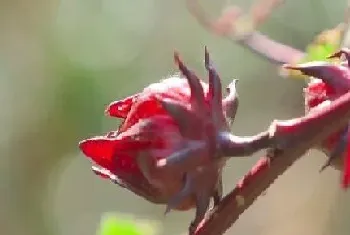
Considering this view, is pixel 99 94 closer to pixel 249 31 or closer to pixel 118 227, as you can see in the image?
pixel 249 31

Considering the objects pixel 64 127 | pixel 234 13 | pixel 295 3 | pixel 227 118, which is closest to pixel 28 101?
pixel 64 127

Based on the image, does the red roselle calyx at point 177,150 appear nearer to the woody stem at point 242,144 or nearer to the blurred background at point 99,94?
the woody stem at point 242,144

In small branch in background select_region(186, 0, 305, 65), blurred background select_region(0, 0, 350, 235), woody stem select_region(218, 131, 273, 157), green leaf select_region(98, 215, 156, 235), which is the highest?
woody stem select_region(218, 131, 273, 157)

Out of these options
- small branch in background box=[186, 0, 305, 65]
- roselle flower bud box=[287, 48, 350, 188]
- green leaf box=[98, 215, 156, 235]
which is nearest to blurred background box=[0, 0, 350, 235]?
small branch in background box=[186, 0, 305, 65]

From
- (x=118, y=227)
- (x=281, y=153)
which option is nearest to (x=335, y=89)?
(x=281, y=153)

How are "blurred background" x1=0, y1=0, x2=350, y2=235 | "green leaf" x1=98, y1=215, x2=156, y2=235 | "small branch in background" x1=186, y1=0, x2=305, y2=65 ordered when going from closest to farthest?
"green leaf" x1=98, y1=215, x2=156, y2=235 < "small branch in background" x1=186, y1=0, x2=305, y2=65 < "blurred background" x1=0, y1=0, x2=350, y2=235

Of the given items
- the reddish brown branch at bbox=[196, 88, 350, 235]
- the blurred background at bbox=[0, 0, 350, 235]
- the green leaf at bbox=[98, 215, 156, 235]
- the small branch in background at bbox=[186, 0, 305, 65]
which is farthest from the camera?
the blurred background at bbox=[0, 0, 350, 235]

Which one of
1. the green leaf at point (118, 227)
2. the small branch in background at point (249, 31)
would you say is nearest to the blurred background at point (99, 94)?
the small branch in background at point (249, 31)

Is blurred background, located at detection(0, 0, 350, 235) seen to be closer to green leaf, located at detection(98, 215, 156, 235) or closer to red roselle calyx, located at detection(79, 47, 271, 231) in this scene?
green leaf, located at detection(98, 215, 156, 235)
